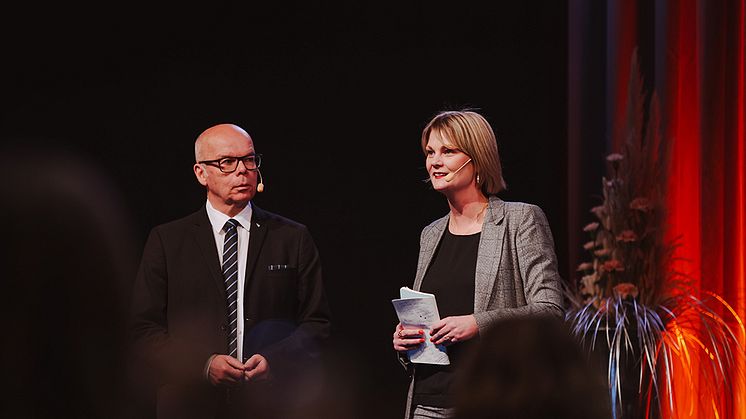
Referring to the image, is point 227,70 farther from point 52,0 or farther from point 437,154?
point 437,154

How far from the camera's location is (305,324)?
9.61ft

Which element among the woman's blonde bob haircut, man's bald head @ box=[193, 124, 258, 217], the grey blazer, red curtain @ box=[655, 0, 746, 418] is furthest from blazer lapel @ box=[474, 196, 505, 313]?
red curtain @ box=[655, 0, 746, 418]

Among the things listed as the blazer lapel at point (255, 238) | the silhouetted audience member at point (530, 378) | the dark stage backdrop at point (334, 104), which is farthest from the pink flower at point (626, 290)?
the silhouetted audience member at point (530, 378)

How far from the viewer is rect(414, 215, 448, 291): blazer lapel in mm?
2703

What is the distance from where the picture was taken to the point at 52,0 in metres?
4.38

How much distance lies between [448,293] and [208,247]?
2.68 feet

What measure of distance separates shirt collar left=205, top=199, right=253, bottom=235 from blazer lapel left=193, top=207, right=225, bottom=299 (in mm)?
16

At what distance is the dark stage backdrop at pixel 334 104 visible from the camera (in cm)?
438

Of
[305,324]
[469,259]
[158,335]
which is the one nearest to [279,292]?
[305,324]

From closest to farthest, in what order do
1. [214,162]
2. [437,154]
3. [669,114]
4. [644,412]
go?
[437,154] < [214,162] < [644,412] < [669,114]

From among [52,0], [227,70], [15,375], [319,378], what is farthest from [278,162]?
[15,375]

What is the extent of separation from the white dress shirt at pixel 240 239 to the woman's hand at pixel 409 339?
556mm

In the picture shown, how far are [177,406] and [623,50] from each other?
2.85 m

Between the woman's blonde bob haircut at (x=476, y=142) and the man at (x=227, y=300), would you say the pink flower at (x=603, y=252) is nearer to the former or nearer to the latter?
the woman's blonde bob haircut at (x=476, y=142)
